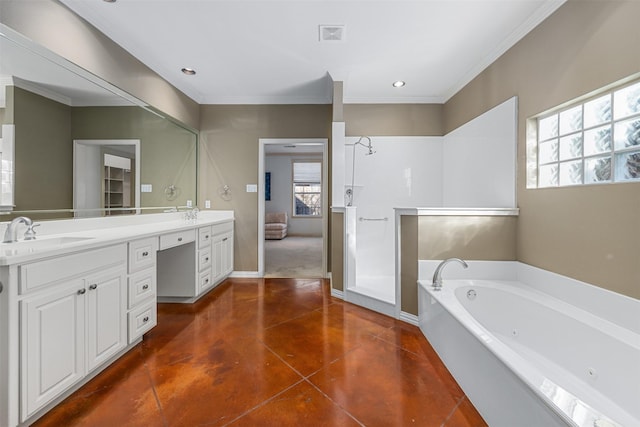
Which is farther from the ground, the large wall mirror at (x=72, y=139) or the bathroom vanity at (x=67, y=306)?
the large wall mirror at (x=72, y=139)

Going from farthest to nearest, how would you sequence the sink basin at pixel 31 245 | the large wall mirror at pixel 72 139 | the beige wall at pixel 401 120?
the beige wall at pixel 401 120, the large wall mirror at pixel 72 139, the sink basin at pixel 31 245

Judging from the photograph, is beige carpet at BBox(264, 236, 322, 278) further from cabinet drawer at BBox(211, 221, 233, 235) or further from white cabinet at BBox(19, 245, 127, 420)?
white cabinet at BBox(19, 245, 127, 420)

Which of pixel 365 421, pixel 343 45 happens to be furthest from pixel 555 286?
pixel 343 45

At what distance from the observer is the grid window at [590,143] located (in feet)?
4.86

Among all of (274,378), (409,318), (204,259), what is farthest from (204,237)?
(409,318)

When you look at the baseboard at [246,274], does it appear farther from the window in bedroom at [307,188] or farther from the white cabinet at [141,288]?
the window in bedroom at [307,188]

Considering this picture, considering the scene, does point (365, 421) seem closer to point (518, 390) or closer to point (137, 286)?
point (518, 390)

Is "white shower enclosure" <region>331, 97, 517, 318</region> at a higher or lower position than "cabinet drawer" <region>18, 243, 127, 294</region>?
higher

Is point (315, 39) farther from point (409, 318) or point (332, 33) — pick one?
point (409, 318)

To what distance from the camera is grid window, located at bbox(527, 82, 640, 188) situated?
4.86 ft

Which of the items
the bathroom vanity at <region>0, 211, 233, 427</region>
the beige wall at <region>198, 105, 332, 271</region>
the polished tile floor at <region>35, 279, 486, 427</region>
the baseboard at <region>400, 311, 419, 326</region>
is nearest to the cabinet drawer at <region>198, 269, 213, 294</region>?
the polished tile floor at <region>35, 279, 486, 427</region>

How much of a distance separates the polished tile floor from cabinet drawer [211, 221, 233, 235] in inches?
41.1

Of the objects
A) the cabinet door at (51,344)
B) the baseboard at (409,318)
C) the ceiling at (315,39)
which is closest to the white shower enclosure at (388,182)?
the baseboard at (409,318)

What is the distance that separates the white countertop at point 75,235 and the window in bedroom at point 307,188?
549 cm
